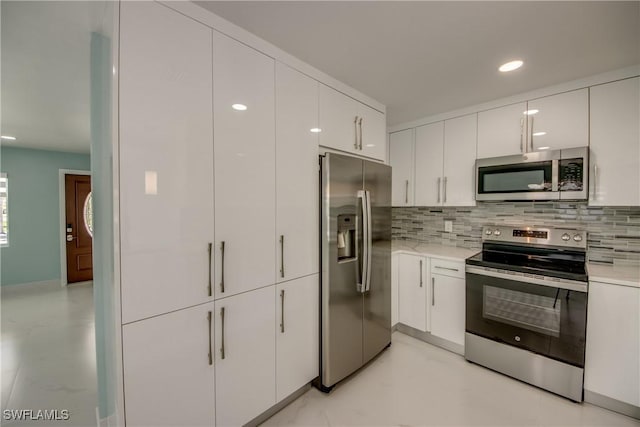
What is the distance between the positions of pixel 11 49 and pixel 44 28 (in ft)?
1.56

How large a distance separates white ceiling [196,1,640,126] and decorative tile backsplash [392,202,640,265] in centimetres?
112

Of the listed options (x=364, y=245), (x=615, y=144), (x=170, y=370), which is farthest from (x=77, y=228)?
(x=615, y=144)

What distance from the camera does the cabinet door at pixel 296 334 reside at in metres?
1.82

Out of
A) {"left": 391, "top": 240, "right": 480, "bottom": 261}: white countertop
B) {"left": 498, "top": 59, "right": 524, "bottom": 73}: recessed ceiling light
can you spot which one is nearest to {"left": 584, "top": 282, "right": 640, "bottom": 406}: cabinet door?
{"left": 391, "top": 240, "right": 480, "bottom": 261}: white countertop

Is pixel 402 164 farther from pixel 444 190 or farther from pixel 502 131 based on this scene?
pixel 502 131

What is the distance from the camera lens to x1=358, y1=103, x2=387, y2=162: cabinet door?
248 cm

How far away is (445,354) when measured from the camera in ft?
8.52

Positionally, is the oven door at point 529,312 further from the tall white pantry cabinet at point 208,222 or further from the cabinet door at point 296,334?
the tall white pantry cabinet at point 208,222

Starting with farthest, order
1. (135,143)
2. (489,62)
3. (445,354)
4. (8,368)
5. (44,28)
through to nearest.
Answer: (445,354) → (8,368) → (489,62) → (44,28) → (135,143)

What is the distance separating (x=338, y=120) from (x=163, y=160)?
1381 mm

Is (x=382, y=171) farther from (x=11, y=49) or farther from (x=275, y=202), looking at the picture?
(x=11, y=49)

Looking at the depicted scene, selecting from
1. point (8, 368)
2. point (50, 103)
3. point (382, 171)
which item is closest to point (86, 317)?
point (8, 368)

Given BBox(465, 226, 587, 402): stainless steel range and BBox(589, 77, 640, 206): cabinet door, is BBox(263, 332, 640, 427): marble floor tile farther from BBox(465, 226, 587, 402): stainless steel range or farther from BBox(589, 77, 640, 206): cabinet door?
BBox(589, 77, 640, 206): cabinet door

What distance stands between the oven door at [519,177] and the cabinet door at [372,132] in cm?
96
